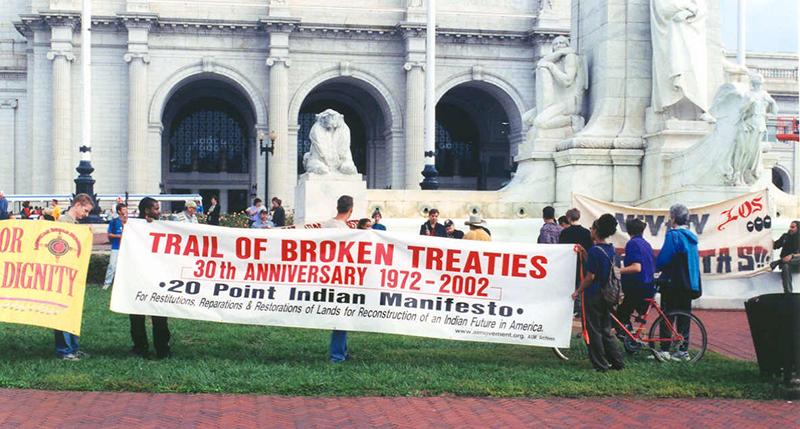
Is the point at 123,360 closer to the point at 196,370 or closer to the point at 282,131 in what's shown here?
the point at 196,370

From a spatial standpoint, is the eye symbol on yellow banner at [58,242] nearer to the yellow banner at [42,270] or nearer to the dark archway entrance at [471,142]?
the yellow banner at [42,270]

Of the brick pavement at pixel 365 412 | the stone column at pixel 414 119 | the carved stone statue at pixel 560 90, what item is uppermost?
the stone column at pixel 414 119

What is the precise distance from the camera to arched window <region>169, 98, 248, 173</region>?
2375 inches

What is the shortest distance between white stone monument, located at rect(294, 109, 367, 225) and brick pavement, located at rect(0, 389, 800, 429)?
10854mm

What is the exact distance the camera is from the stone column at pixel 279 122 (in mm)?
52500

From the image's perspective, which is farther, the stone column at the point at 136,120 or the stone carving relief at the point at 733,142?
the stone column at the point at 136,120

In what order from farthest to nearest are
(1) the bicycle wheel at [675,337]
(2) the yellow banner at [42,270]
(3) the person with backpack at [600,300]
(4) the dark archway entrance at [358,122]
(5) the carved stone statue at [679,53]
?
(4) the dark archway entrance at [358,122] → (5) the carved stone statue at [679,53] → (1) the bicycle wheel at [675,337] → (2) the yellow banner at [42,270] → (3) the person with backpack at [600,300]

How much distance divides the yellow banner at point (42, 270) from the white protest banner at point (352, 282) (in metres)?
0.43

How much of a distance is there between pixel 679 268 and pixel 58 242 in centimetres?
673

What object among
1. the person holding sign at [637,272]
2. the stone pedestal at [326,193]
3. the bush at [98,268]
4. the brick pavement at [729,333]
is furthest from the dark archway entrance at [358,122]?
the person holding sign at [637,272]

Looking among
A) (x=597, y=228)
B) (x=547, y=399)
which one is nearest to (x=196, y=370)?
(x=547, y=399)

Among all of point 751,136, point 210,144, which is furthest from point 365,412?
point 210,144

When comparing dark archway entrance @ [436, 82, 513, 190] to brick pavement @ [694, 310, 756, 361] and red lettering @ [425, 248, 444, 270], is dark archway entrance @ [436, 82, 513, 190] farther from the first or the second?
red lettering @ [425, 248, 444, 270]

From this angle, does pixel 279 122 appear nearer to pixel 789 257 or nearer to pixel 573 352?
pixel 789 257
